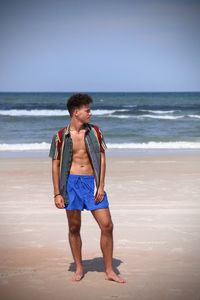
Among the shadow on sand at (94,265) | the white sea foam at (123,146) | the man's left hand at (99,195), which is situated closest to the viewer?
the man's left hand at (99,195)

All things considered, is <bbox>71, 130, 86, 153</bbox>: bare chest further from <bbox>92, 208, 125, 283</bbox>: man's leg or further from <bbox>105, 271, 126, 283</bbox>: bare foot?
<bbox>105, 271, 126, 283</bbox>: bare foot

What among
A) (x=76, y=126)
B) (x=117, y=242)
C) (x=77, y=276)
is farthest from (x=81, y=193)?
(x=117, y=242)

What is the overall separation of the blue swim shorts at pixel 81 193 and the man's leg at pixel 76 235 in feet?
0.27

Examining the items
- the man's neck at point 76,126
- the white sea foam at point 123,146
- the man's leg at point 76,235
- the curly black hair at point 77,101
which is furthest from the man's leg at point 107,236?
the white sea foam at point 123,146

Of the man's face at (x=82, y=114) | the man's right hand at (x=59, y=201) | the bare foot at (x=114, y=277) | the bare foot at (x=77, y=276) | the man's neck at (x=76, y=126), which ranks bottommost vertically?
the bare foot at (x=77, y=276)

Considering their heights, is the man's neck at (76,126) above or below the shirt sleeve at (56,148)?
above

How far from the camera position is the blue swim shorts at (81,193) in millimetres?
5273

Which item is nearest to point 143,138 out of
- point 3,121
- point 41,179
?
point 3,121

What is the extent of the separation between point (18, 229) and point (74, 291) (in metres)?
2.49

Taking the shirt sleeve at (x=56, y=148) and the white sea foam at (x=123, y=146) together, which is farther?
the white sea foam at (x=123, y=146)

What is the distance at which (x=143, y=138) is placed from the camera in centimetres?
2617

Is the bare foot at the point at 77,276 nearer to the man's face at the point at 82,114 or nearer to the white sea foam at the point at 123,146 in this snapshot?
the man's face at the point at 82,114

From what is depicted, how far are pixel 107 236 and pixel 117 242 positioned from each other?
1671mm

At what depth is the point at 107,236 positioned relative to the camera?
5293mm
